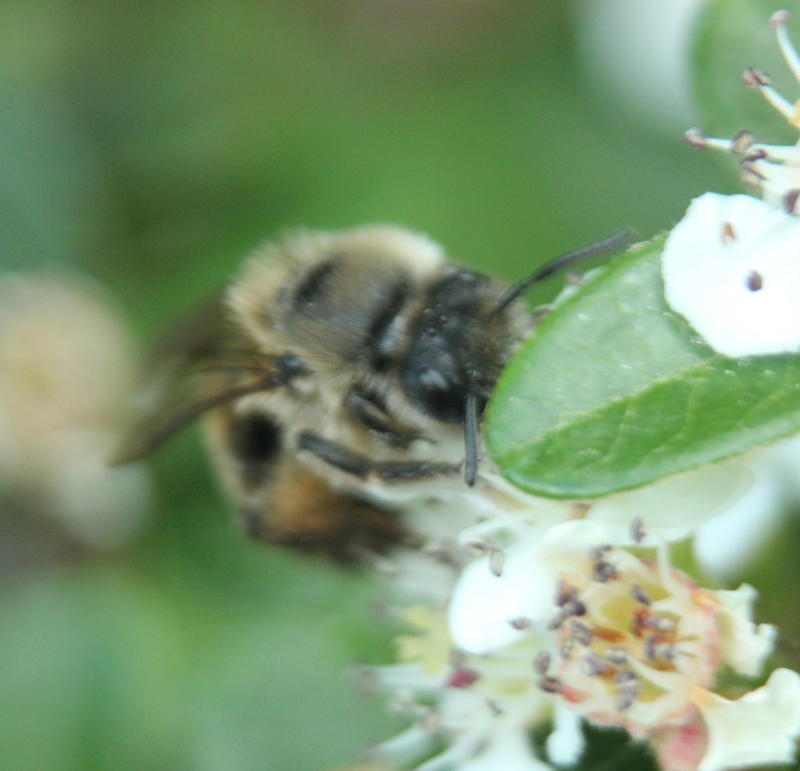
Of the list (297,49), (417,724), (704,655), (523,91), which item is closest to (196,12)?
(297,49)

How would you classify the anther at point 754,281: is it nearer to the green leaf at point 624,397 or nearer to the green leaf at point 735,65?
the green leaf at point 624,397

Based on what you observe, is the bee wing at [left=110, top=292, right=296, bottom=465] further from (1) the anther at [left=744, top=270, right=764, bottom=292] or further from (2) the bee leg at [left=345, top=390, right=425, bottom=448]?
(1) the anther at [left=744, top=270, right=764, bottom=292]

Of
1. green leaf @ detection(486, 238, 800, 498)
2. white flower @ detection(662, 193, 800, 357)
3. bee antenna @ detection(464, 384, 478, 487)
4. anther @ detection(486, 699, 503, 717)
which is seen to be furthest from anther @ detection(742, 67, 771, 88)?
anther @ detection(486, 699, 503, 717)

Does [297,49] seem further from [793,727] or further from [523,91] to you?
[793,727]

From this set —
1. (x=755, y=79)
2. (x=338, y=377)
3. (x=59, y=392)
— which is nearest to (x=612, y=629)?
(x=338, y=377)

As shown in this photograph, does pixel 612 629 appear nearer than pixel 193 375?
Yes

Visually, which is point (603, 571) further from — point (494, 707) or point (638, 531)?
point (494, 707)

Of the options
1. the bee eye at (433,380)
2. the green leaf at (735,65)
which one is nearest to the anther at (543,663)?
the bee eye at (433,380)
